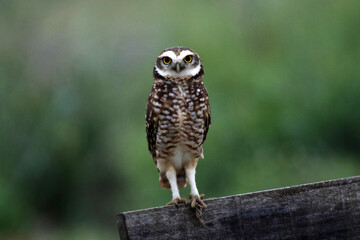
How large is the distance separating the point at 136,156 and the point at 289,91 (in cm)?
251

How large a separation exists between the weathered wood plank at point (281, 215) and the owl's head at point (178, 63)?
1.59 m

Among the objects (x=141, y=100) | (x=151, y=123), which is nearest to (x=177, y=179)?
(x=151, y=123)

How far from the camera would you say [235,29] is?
12.9 meters

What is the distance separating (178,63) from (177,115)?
33 cm

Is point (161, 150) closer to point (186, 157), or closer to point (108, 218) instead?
point (186, 157)

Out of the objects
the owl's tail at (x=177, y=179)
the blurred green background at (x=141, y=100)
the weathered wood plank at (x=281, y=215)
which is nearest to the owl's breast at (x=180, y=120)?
the owl's tail at (x=177, y=179)

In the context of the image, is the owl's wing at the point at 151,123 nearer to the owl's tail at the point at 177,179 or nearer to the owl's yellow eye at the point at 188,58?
the owl's tail at the point at 177,179

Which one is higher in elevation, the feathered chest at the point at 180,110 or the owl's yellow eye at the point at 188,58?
the owl's yellow eye at the point at 188,58

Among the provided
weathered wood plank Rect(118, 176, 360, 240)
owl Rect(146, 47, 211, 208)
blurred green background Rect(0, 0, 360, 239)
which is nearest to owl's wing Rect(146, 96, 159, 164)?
owl Rect(146, 47, 211, 208)

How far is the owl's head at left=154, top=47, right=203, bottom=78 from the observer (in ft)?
11.9

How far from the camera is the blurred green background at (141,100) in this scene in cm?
1003

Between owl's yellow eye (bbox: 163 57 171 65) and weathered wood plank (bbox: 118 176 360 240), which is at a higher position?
owl's yellow eye (bbox: 163 57 171 65)

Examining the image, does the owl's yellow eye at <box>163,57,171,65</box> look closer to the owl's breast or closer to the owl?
the owl

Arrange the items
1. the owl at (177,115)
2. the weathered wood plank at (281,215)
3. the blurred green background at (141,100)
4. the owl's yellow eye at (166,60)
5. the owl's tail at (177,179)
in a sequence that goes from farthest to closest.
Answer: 1. the blurred green background at (141,100)
2. the owl's tail at (177,179)
3. the owl at (177,115)
4. the owl's yellow eye at (166,60)
5. the weathered wood plank at (281,215)
